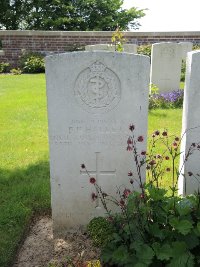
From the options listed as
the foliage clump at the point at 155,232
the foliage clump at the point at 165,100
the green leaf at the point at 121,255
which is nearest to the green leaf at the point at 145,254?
the foliage clump at the point at 155,232

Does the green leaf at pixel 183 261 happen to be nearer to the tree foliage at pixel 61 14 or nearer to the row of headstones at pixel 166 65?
the row of headstones at pixel 166 65

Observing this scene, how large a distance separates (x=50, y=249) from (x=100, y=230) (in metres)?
0.56

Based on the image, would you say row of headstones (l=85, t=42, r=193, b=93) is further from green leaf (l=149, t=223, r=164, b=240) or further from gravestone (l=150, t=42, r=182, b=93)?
green leaf (l=149, t=223, r=164, b=240)

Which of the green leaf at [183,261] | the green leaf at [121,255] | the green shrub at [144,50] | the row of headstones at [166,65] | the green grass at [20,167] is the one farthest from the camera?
the green shrub at [144,50]

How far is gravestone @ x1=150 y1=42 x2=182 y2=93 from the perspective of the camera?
9.59 m

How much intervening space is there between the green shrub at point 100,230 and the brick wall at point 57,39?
13985 mm

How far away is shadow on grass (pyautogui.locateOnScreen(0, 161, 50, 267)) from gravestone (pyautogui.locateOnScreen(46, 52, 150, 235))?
17.0 inches

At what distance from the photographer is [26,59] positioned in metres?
15.5

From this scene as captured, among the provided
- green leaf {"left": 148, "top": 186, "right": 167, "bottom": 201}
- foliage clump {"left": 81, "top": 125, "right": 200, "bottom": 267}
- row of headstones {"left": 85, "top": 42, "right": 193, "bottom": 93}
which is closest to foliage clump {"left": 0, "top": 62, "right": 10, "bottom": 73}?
row of headstones {"left": 85, "top": 42, "right": 193, "bottom": 93}

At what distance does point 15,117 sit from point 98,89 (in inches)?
190

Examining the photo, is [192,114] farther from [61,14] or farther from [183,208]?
[61,14]

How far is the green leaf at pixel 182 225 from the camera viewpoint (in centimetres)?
246

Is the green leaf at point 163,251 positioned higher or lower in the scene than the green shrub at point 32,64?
lower

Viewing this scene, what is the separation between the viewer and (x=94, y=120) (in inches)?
128
